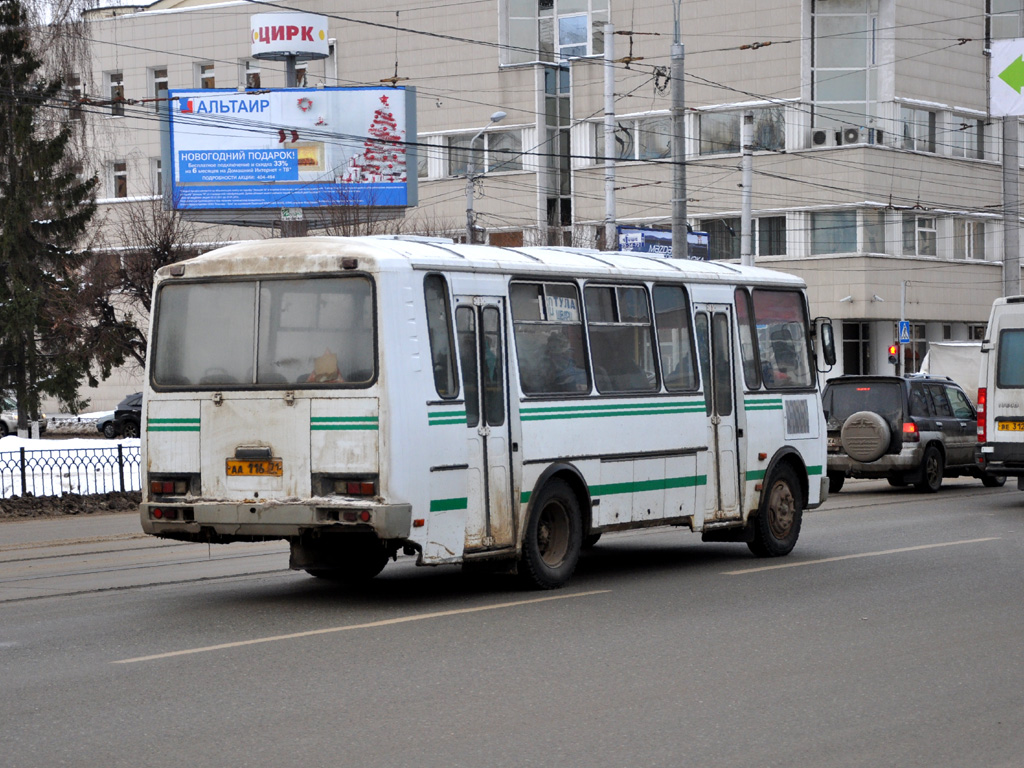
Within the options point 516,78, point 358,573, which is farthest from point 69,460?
point 516,78

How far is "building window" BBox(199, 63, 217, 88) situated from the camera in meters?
70.6

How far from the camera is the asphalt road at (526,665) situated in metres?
6.81

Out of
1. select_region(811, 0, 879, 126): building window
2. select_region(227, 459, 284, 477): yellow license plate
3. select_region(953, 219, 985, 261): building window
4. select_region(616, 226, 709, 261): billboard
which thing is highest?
select_region(811, 0, 879, 126): building window

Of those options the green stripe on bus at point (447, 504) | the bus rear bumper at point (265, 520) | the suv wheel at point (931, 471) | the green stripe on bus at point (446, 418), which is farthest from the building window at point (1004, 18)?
the bus rear bumper at point (265, 520)

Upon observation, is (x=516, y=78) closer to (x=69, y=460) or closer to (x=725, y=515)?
(x=69, y=460)

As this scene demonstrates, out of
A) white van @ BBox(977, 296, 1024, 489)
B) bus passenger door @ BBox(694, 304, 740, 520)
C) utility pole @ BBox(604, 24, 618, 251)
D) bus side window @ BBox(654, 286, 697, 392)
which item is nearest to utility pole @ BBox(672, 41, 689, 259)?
utility pole @ BBox(604, 24, 618, 251)

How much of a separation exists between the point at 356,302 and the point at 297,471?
1.23m

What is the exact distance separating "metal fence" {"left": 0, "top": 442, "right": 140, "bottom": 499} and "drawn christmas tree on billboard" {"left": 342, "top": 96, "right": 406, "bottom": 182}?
26617 mm

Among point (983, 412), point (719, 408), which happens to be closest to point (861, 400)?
point (983, 412)

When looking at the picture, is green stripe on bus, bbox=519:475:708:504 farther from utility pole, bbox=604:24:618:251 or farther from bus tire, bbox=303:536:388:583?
utility pole, bbox=604:24:618:251

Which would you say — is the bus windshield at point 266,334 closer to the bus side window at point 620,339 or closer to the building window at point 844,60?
the bus side window at point 620,339

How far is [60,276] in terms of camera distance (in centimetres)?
4422

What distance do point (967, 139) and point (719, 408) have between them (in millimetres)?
49252

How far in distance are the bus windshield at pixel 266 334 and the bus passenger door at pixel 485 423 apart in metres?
0.88
